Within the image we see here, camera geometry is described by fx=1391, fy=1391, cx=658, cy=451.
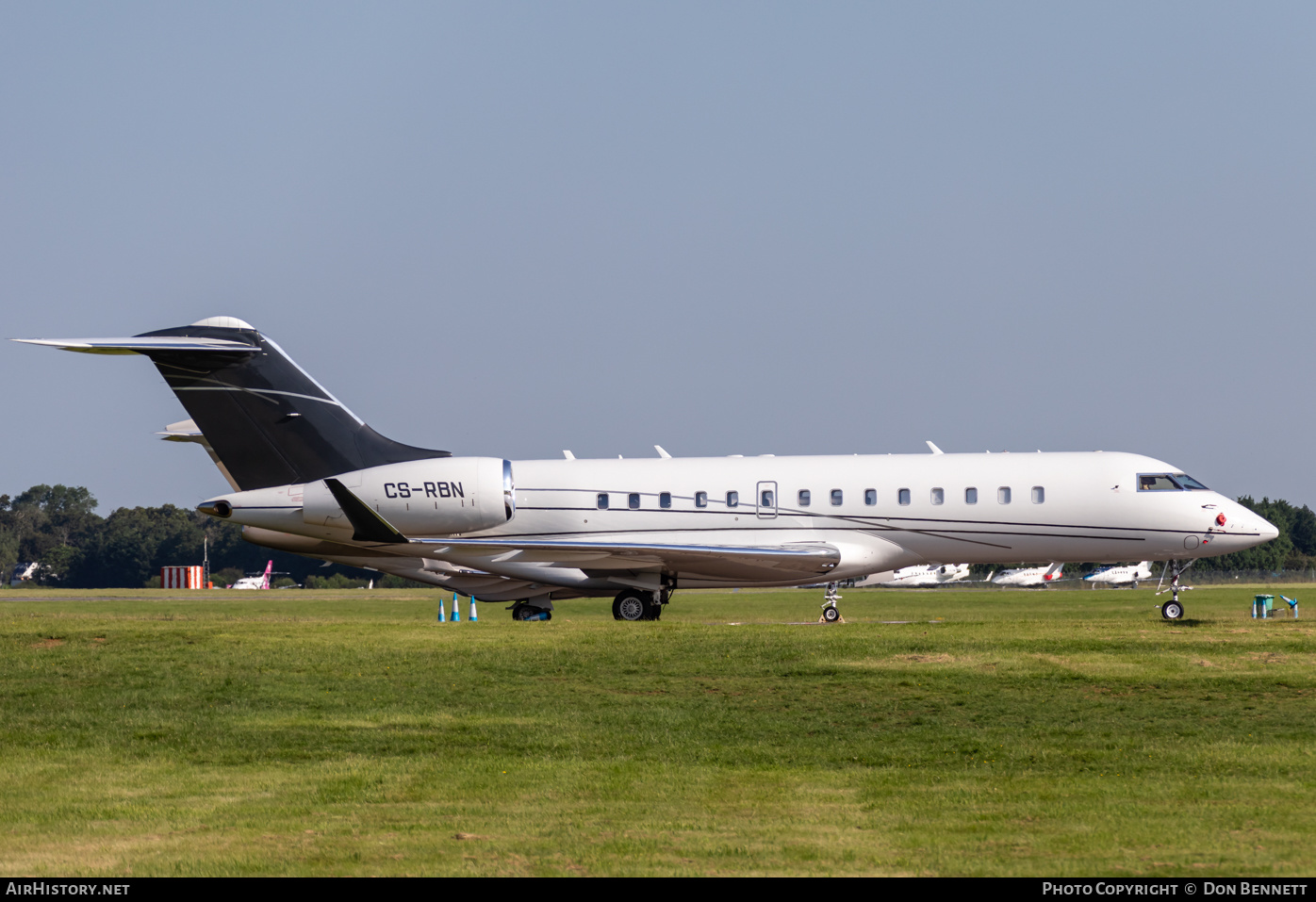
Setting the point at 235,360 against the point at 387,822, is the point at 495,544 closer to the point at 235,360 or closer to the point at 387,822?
the point at 235,360

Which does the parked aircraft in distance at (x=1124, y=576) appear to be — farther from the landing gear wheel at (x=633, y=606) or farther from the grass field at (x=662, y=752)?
the grass field at (x=662, y=752)

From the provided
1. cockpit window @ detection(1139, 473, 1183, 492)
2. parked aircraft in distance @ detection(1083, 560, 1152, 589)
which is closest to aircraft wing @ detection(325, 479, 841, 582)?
cockpit window @ detection(1139, 473, 1183, 492)

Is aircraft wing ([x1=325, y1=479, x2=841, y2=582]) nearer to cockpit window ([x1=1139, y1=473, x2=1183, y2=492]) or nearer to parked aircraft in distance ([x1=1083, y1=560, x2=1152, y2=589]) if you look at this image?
cockpit window ([x1=1139, y1=473, x2=1183, y2=492])

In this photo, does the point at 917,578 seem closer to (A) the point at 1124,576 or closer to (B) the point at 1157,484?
(A) the point at 1124,576

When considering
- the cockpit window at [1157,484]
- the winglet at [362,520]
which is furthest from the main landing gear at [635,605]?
the cockpit window at [1157,484]

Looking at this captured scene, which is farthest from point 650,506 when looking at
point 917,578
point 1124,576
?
point 1124,576

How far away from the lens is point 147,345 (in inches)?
1075

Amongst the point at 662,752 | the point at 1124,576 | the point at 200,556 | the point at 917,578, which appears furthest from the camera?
the point at 200,556

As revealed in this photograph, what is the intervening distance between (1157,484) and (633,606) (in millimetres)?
10989

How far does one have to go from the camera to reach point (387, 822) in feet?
29.5

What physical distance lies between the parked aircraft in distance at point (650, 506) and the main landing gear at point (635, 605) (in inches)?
1.6

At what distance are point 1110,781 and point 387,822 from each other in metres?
5.23

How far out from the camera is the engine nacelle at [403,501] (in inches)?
1125
